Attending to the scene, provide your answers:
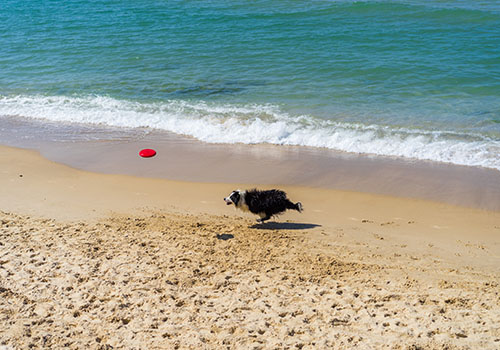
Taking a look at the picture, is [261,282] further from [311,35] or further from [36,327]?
[311,35]

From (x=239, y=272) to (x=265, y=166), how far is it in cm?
487

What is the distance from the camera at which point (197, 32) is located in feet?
80.2

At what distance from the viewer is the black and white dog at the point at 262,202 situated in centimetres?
904

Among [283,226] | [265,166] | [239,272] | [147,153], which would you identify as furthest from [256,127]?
[239,272]

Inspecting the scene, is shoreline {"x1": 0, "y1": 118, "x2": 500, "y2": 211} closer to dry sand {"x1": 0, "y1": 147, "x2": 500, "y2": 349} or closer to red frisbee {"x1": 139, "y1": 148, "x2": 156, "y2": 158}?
red frisbee {"x1": 139, "y1": 148, "x2": 156, "y2": 158}

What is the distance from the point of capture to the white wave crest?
41.4ft

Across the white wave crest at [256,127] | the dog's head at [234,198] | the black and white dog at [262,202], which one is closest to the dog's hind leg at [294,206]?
the black and white dog at [262,202]

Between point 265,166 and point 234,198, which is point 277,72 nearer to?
point 265,166

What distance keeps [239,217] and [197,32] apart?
16677mm

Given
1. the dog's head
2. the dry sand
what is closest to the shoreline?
the dry sand

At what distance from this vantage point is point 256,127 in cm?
1448

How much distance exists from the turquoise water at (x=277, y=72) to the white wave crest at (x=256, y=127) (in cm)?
5

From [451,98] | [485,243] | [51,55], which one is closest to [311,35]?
[451,98]

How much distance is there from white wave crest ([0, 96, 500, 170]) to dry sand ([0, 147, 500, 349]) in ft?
9.22
